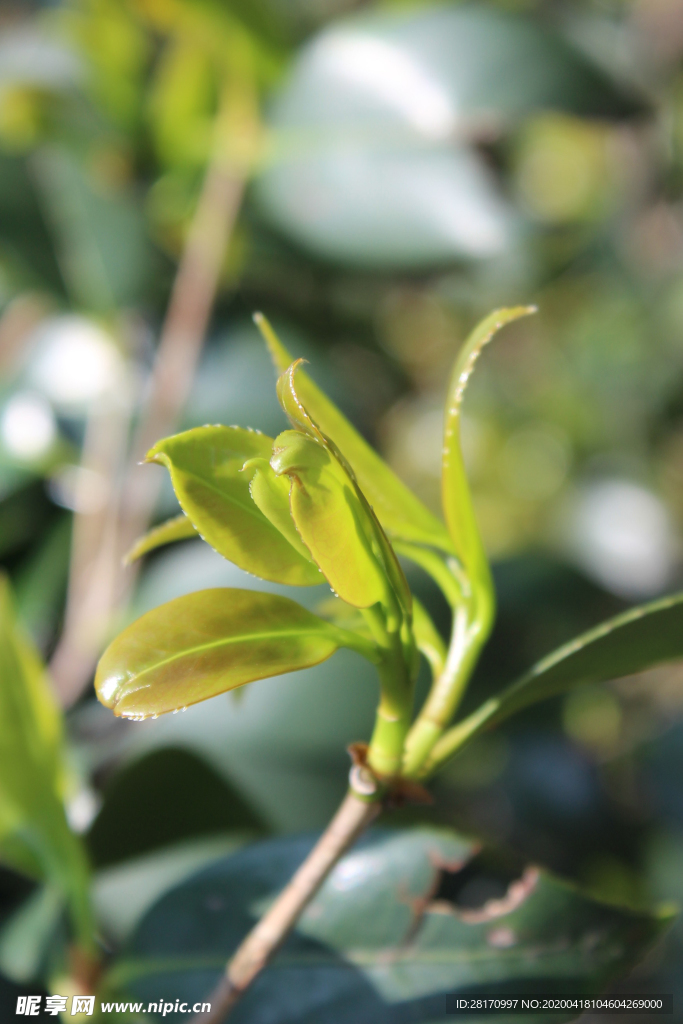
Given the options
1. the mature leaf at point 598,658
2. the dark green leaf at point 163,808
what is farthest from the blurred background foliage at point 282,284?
the mature leaf at point 598,658

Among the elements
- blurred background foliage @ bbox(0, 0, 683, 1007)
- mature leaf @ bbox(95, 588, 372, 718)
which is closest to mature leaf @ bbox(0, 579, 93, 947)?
blurred background foliage @ bbox(0, 0, 683, 1007)

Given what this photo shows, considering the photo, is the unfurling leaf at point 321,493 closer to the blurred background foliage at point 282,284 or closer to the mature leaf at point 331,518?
the mature leaf at point 331,518

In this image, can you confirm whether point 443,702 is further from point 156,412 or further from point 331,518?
point 156,412

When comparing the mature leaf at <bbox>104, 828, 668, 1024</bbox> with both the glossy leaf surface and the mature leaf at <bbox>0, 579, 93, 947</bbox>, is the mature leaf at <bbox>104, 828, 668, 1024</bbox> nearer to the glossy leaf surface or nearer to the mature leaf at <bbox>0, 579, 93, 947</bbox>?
the mature leaf at <bbox>0, 579, 93, 947</bbox>

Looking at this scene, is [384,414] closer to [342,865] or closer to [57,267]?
[57,267]

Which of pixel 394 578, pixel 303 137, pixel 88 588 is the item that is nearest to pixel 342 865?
pixel 394 578
